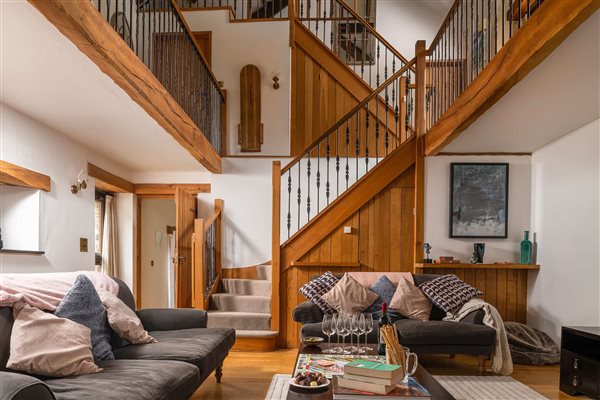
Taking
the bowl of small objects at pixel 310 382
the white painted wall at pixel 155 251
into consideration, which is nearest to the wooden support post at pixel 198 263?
the white painted wall at pixel 155 251

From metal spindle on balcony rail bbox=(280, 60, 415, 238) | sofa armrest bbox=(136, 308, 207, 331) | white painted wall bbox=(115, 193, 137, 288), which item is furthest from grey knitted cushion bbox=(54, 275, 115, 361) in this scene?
white painted wall bbox=(115, 193, 137, 288)

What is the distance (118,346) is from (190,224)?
330 centimetres

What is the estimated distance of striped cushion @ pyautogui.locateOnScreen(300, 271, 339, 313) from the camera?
4586 millimetres

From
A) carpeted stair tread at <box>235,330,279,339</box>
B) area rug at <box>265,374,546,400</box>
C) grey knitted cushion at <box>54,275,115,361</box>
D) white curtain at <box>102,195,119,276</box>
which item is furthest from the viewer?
white curtain at <box>102,195,119,276</box>

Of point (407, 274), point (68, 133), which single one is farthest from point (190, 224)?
point (407, 274)

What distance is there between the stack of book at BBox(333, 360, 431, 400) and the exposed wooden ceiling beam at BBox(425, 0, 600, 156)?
1.84 metres

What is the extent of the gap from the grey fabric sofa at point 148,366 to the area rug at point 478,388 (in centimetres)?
50

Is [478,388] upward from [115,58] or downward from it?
downward

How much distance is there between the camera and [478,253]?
211 inches

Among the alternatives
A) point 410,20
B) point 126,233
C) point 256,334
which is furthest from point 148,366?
point 410,20

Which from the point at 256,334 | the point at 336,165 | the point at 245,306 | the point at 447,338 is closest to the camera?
the point at 447,338

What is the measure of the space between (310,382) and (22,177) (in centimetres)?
327

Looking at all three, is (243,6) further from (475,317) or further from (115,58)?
(475,317)

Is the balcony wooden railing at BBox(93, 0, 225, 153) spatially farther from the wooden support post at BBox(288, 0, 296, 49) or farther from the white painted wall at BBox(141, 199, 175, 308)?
the white painted wall at BBox(141, 199, 175, 308)
